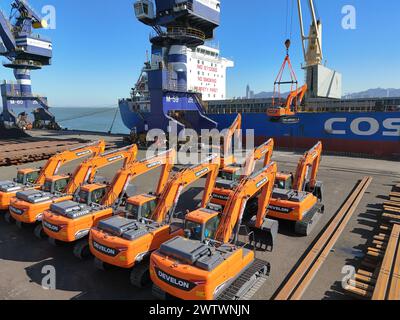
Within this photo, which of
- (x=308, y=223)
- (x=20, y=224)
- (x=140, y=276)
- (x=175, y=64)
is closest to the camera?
(x=140, y=276)

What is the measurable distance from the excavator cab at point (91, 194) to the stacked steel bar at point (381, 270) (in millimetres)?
9267

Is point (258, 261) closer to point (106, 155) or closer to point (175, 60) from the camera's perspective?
point (106, 155)

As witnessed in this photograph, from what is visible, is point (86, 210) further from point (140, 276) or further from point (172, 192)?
point (140, 276)

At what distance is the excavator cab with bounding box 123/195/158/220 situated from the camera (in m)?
9.54

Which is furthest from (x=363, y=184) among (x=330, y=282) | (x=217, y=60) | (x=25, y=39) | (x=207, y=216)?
(x=25, y=39)

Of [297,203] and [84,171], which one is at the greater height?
[84,171]

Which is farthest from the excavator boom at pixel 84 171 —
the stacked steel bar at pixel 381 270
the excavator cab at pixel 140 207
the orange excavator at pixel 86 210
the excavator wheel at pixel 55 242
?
the stacked steel bar at pixel 381 270

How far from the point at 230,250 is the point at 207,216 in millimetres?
1225

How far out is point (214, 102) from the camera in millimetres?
38812

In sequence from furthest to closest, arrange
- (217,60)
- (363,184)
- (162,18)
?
(217,60) → (162,18) → (363,184)

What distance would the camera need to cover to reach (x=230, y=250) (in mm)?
7230

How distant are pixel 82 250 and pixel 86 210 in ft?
4.41

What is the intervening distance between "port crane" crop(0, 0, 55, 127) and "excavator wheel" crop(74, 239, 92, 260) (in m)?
45.7

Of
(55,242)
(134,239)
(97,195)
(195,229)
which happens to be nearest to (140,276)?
(134,239)
